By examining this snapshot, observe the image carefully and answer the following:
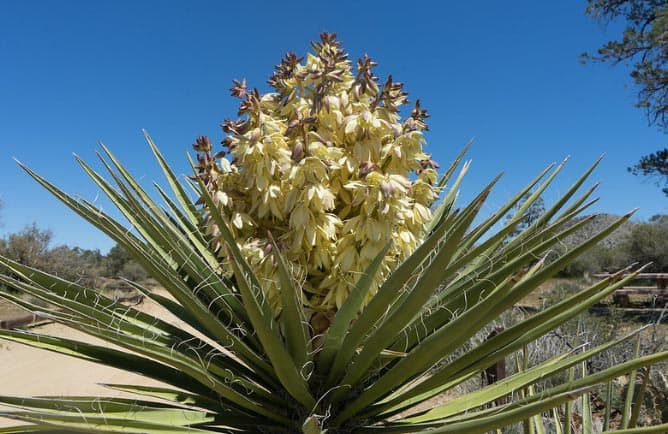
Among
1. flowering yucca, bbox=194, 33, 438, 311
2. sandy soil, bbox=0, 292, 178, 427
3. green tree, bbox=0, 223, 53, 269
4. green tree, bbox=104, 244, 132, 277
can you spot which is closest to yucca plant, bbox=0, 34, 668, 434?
flowering yucca, bbox=194, 33, 438, 311

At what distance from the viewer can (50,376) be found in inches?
251

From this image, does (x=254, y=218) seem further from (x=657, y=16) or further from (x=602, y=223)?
(x=602, y=223)

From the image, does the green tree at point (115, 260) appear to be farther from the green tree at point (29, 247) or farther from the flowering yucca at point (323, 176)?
the flowering yucca at point (323, 176)

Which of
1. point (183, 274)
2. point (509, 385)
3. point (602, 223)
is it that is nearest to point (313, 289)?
point (183, 274)

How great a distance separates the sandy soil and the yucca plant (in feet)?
13.9

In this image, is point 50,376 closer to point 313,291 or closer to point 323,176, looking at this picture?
point 313,291

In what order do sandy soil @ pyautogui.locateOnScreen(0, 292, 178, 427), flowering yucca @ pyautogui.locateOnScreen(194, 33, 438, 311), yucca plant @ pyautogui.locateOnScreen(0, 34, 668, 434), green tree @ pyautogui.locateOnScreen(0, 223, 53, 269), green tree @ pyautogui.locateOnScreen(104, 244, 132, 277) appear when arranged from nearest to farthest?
yucca plant @ pyautogui.locateOnScreen(0, 34, 668, 434)
flowering yucca @ pyautogui.locateOnScreen(194, 33, 438, 311)
sandy soil @ pyautogui.locateOnScreen(0, 292, 178, 427)
green tree @ pyautogui.locateOnScreen(0, 223, 53, 269)
green tree @ pyautogui.locateOnScreen(104, 244, 132, 277)

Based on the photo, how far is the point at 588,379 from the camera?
35.3 inches

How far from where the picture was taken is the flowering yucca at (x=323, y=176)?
1.28 meters

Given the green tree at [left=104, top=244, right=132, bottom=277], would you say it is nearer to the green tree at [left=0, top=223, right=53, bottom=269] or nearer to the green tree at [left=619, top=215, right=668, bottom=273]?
the green tree at [left=0, top=223, right=53, bottom=269]

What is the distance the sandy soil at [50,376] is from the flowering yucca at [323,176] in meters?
4.37

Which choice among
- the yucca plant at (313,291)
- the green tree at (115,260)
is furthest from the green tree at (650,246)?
the green tree at (115,260)

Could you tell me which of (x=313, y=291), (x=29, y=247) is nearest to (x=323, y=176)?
(x=313, y=291)

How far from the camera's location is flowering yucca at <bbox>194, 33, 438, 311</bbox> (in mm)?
1275
